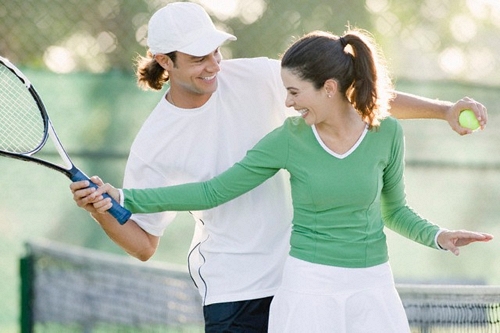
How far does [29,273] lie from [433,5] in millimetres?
2348

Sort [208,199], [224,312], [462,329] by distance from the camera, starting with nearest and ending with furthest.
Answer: [208,199], [224,312], [462,329]

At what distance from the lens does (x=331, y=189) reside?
9.37 ft

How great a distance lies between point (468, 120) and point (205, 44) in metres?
0.70

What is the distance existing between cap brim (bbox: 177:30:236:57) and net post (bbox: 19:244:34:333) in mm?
2441

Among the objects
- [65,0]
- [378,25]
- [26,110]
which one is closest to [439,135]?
[378,25]

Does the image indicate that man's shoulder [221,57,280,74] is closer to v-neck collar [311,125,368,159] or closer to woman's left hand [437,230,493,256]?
v-neck collar [311,125,368,159]

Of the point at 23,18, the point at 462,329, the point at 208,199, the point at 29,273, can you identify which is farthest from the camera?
the point at 23,18

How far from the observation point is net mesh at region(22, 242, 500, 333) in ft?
Result: 12.1

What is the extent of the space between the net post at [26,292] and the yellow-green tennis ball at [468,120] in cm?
277

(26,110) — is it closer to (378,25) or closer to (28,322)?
(28,322)

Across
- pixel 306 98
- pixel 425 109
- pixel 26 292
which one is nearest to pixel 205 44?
pixel 306 98

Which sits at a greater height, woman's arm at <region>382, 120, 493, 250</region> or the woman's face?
the woman's face

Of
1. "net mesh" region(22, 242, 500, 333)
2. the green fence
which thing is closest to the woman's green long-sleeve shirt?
"net mesh" region(22, 242, 500, 333)

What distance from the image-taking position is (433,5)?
5977 millimetres
